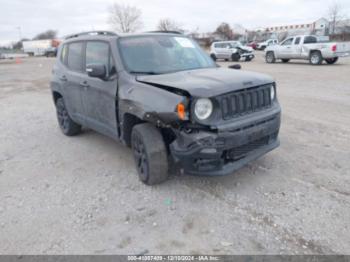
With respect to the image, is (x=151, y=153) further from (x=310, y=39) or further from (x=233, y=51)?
(x=233, y=51)

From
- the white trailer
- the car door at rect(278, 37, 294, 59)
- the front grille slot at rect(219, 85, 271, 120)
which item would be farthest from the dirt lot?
the white trailer

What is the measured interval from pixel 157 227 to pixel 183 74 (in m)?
1.90

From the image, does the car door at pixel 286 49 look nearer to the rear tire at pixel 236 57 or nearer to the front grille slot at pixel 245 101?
the rear tire at pixel 236 57

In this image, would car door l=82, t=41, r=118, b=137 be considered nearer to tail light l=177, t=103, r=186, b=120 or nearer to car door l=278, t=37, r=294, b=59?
tail light l=177, t=103, r=186, b=120

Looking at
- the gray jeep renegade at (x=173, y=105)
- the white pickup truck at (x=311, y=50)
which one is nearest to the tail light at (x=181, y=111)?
the gray jeep renegade at (x=173, y=105)

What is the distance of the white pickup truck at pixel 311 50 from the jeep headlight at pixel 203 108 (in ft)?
54.2

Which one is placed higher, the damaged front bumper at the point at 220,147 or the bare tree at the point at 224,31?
the bare tree at the point at 224,31

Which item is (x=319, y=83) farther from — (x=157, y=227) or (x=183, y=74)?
(x=157, y=227)

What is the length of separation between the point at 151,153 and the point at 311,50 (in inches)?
696

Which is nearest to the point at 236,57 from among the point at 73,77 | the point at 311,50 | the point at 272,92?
the point at 311,50

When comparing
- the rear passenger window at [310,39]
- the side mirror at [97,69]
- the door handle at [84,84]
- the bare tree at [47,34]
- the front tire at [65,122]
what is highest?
the bare tree at [47,34]

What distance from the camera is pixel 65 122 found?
18.5ft

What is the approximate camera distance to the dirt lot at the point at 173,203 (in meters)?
2.58

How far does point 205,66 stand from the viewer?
14.2ft
